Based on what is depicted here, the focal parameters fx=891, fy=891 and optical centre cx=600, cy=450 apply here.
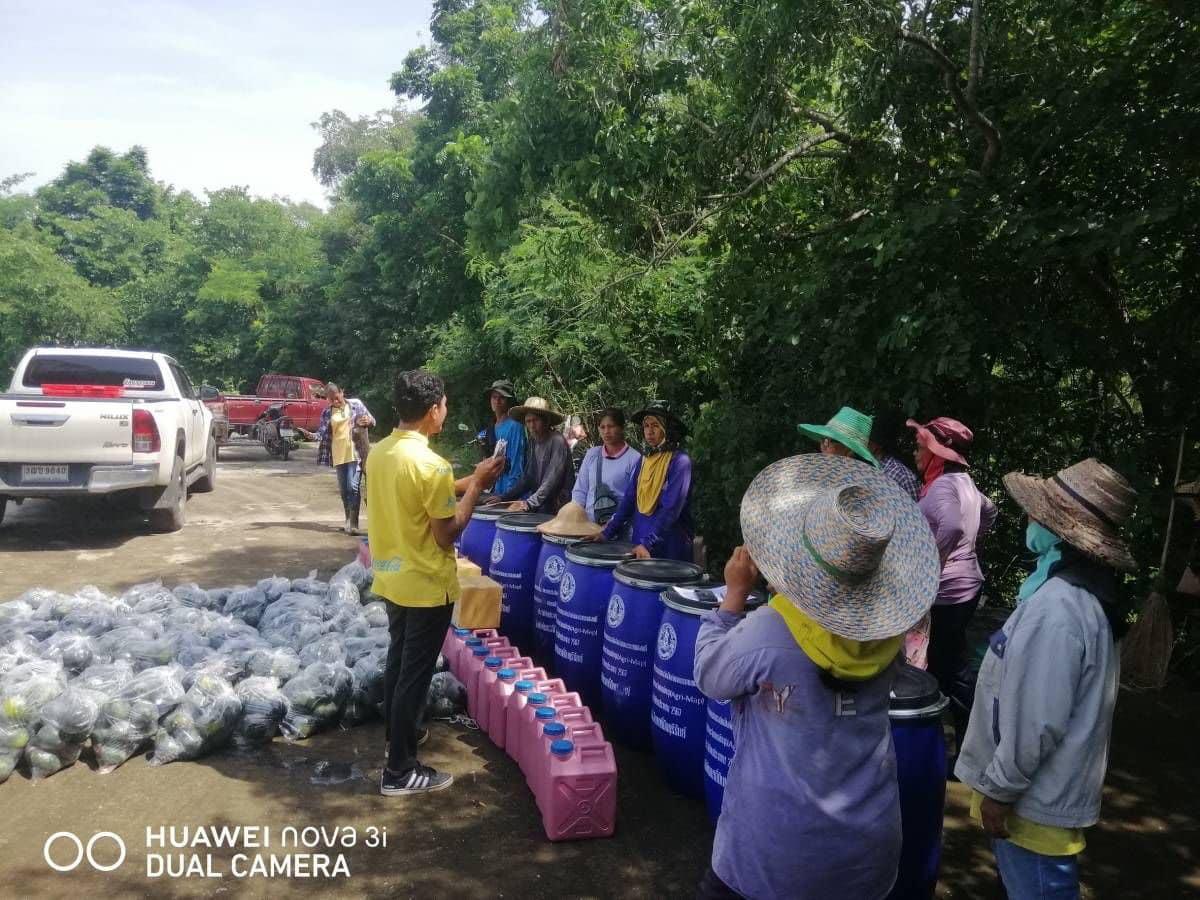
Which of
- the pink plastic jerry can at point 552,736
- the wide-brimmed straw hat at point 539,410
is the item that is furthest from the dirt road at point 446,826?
the wide-brimmed straw hat at point 539,410

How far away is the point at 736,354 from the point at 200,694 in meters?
5.03

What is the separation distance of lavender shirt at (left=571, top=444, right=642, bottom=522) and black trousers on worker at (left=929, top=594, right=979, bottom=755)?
2113 millimetres

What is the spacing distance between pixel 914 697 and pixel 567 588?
2.30 meters

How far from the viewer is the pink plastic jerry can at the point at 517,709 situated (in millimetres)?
4152

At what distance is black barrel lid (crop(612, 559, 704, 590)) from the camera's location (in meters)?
4.33

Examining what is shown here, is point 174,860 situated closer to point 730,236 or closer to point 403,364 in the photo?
point 730,236

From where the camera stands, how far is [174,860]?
3387mm

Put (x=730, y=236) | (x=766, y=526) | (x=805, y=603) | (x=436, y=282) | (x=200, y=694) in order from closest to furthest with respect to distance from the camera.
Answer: (x=805, y=603) < (x=766, y=526) < (x=200, y=694) < (x=730, y=236) < (x=436, y=282)

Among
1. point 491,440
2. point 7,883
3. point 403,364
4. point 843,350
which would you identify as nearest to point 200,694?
point 7,883

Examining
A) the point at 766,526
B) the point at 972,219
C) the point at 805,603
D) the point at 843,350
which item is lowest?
the point at 805,603

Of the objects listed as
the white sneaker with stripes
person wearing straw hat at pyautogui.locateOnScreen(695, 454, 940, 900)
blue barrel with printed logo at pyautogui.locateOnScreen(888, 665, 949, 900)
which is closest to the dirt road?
the white sneaker with stripes

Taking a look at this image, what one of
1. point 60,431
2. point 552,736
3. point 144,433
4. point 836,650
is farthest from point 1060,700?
point 60,431

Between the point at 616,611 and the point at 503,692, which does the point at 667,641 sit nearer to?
the point at 616,611

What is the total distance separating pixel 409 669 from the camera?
3.81 m
